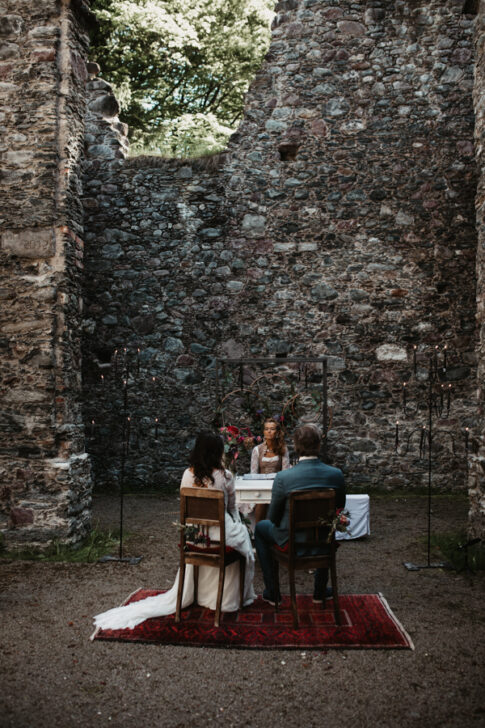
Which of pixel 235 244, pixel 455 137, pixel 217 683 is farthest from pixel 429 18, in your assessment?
pixel 217 683

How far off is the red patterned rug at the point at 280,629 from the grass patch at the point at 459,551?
4.15 feet

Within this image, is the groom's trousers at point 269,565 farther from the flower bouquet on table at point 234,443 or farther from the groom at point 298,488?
the flower bouquet on table at point 234,443

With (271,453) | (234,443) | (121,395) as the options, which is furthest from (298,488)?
(121,395)

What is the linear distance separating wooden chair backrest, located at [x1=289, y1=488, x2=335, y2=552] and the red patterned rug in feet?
1.81

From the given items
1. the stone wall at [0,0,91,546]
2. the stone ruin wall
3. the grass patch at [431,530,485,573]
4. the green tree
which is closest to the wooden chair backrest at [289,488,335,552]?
the grass patch at [431,530,485,573]

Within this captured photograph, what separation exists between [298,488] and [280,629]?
93 cm

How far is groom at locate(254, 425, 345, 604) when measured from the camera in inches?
161

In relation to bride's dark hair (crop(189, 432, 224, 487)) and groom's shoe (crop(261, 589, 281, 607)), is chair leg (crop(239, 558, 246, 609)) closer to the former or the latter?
groom's shoe (crop(261, 589, 281, 607))

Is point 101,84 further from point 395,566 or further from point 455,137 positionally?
point 395,566

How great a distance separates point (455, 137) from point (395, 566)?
6.29 m

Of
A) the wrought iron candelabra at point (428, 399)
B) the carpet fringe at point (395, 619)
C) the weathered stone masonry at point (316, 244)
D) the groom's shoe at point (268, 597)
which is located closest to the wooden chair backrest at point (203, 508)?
the groom's shoe at point (268, 597)

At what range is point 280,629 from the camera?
12.8 feet

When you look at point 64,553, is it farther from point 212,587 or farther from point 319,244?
point 319,244

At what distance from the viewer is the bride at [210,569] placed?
414 centimetres
